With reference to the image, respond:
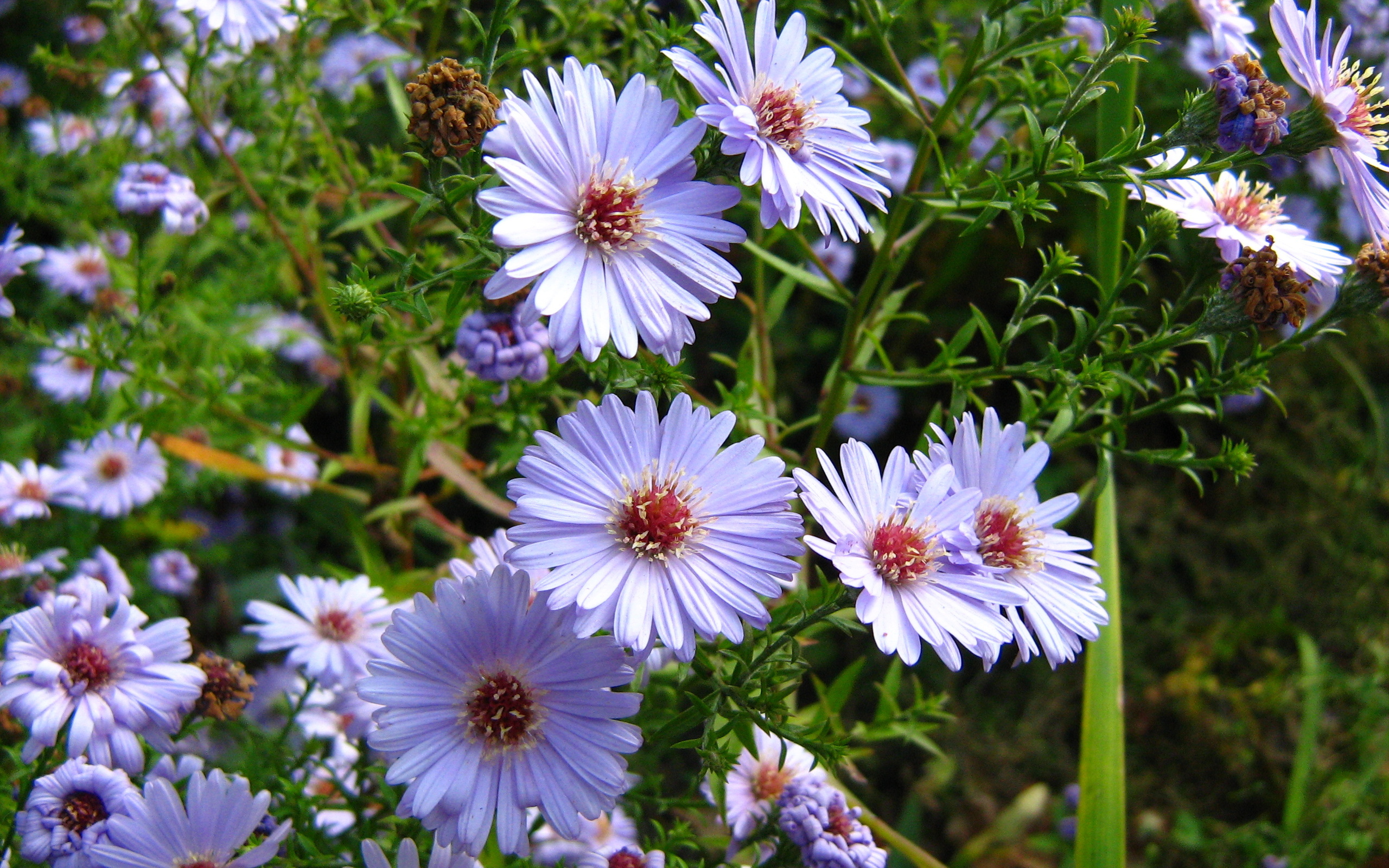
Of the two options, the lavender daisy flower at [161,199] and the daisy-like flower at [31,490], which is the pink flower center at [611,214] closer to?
the lavender daisy flower at [161,199]

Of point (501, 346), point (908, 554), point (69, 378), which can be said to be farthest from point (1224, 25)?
point (69, 378)

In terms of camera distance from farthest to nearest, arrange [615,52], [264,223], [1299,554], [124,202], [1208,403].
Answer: [1299,554], [1208,403], [615,52], [264,223], [124,202]

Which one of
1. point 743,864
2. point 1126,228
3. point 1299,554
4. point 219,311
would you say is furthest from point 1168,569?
point 219,311

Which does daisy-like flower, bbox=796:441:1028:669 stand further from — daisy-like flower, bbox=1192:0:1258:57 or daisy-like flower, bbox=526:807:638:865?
daisy-like flower, bbox=1192:0:1258:57

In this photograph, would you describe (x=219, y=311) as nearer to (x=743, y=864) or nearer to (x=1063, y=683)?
(x=743, y=864)

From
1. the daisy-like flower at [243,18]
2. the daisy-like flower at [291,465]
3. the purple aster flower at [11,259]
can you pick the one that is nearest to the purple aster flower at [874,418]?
the daisy-like flower at [291,465]

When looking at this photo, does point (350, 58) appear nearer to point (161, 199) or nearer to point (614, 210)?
point (161, 199)

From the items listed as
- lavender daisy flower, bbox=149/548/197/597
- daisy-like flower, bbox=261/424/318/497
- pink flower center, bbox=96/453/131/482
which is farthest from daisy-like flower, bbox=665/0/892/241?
pink flower center, bbox=96/453/131/482
